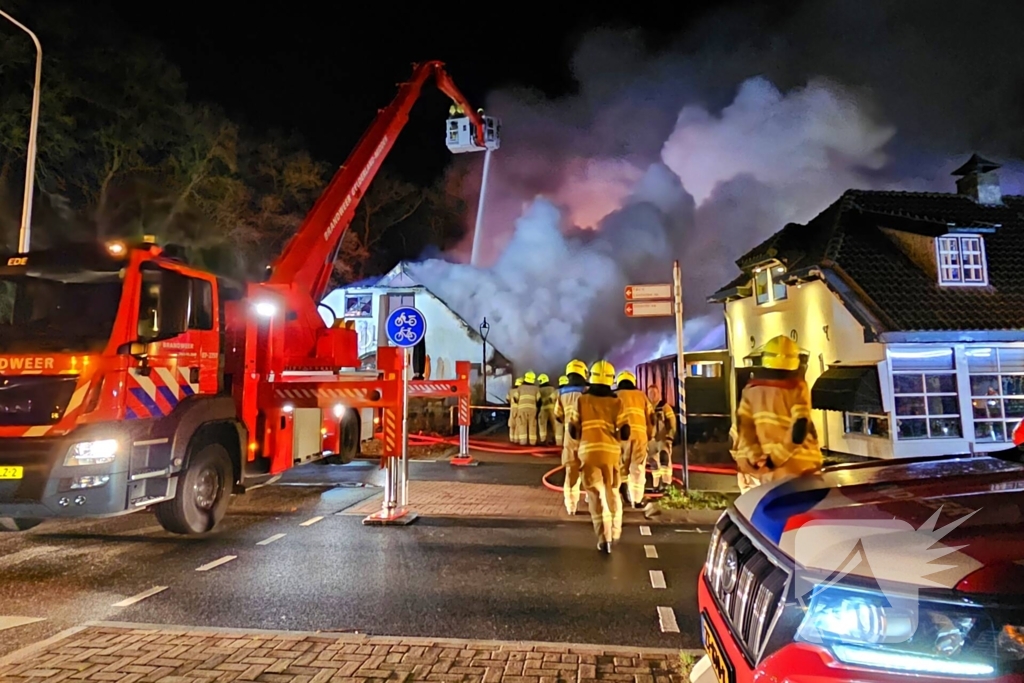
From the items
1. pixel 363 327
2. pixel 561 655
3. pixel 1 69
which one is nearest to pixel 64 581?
pixel 561 655

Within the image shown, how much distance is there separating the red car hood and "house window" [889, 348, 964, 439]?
1140cm

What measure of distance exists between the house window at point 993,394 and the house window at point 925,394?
495mm

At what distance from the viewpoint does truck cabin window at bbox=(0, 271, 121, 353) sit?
531 centimetres

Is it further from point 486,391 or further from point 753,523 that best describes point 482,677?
point 486,391

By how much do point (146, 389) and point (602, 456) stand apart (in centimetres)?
426

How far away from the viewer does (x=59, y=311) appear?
556 cm

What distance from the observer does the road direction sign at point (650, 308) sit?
786 centimetres

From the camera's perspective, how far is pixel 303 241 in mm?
9023

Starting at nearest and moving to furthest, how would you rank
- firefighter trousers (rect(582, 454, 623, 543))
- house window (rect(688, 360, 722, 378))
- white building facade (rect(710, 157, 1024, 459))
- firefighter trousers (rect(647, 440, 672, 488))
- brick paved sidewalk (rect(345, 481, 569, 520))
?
firefighter trousers (rect(582, 454, 623, 543))
brick paved sidewalk (rect(345, 481, 569, 520))
firefighter trousers (rect(647, 440, 672, 488))
white building facade (rect(710, 157, 1024, 459))
house window (rect(688, 360, 722, 378))

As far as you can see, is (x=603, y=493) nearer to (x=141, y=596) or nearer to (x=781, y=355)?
(x=781, y=355)

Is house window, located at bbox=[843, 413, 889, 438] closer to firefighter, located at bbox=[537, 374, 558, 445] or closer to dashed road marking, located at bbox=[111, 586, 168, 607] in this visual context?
firefighter, located at bbox=[537, 374, 558, 445]

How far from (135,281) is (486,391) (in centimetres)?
Result: 1685

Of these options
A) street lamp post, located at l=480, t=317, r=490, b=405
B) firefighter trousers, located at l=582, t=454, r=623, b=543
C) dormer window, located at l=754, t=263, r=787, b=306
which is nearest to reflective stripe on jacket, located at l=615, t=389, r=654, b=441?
firefighter trousers, located at l=582, t=454, r=623, b=543

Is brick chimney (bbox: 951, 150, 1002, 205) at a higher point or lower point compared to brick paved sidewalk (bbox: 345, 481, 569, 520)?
higher
